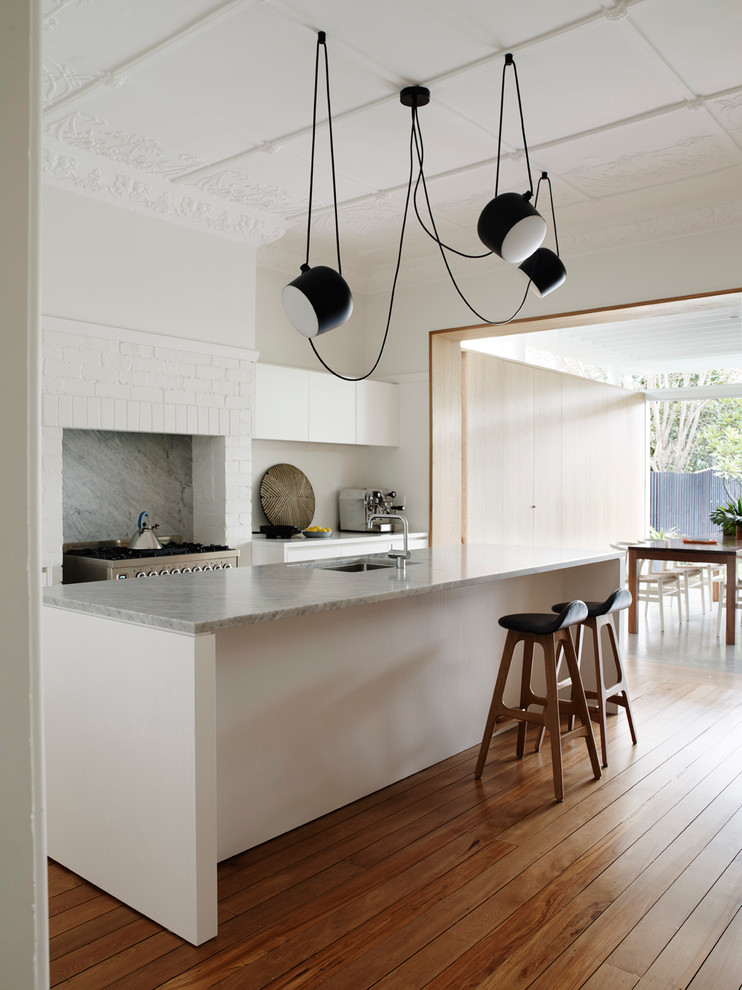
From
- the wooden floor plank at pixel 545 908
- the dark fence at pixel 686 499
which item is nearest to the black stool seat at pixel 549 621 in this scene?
the wooden floor plank at pixel 545 908

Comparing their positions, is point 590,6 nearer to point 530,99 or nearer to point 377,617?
point 530,99

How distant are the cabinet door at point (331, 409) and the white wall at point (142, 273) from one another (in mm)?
758

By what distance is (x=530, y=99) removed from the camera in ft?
12.1

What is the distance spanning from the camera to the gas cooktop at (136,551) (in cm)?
454

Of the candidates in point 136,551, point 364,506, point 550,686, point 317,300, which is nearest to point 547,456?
point 364,506

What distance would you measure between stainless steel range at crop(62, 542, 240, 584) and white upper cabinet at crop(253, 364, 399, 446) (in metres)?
1.01

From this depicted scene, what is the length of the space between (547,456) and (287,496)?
3470 mm

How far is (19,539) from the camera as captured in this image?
2.37 ft

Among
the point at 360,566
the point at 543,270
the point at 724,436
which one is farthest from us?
the point at 724,436

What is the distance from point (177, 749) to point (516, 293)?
4.68 meters

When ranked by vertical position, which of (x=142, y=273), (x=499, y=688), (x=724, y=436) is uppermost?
(x=142, y=273)

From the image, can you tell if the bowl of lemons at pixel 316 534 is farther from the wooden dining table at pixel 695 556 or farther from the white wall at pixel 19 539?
the white wall at pixel 19 539

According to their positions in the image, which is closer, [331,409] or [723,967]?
[723,967]

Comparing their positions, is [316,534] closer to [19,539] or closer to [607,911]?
[607,911]
